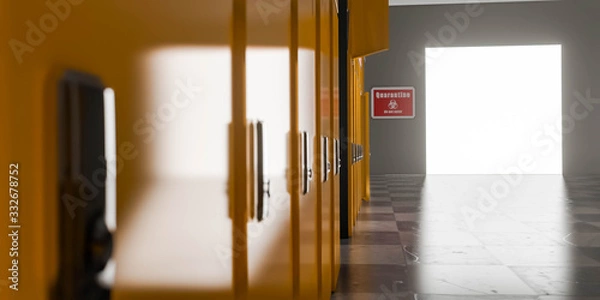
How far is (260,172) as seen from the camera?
106 cm

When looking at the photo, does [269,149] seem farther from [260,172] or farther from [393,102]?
[393,102]

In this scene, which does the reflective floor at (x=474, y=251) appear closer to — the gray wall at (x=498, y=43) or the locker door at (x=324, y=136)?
the locker door at (x=324, y=136)

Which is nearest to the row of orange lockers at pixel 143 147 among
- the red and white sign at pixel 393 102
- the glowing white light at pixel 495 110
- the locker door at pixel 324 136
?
the locker door at pixel 324 136

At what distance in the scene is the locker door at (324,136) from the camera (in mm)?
2510

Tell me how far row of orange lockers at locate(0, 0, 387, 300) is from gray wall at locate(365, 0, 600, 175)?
44.2 feet

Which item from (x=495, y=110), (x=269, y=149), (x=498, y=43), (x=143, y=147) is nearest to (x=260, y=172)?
(x=269, y=149)

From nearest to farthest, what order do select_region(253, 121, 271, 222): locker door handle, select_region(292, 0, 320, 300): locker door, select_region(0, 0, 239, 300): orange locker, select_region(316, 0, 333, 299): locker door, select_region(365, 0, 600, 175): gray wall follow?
1. select_region(0, 0, 239, 300): orange locker
2. select_region(253, 121, 271, 222): locker door handle
3. select_region(292, 0, 320, 300): locker door
4. select_region(316, 0, 333, 299): locker door
5. select_region(365, 0, 600, 175): gray wall

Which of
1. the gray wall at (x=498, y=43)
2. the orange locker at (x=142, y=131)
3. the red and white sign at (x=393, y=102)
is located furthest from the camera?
the red and white sign at (x=393, y=102)

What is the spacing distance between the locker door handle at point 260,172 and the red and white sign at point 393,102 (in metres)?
13.8

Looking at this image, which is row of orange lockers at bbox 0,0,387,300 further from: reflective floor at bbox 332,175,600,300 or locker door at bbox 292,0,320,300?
reflective floor at bbox 332,175,600,300

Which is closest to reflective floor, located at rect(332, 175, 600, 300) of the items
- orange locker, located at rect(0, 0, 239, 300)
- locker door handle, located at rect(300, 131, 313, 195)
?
locker door handle, located at rect(300, 131, 313, 195)

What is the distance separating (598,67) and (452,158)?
13.6ft

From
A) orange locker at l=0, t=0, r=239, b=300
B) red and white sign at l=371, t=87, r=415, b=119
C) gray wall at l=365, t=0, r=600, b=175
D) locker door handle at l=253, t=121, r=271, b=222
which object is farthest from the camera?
red and white sign at l=371, t=87, r=415, b=119

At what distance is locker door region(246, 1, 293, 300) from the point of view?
3.41 feet
